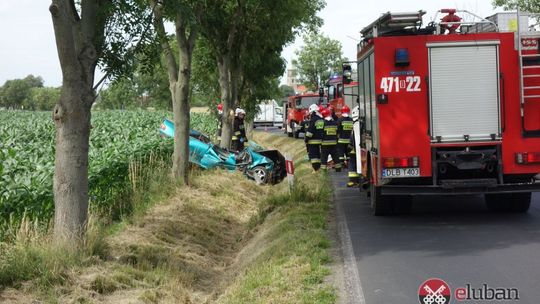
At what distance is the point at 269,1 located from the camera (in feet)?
68.1

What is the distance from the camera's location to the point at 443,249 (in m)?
8.98

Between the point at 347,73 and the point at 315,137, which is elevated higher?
the point at 347,73

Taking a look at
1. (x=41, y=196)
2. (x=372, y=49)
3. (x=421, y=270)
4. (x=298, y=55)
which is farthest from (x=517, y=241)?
(x=298, y=55)

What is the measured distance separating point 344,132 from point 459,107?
7.33m

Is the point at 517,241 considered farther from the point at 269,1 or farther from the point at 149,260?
the point at 269,1

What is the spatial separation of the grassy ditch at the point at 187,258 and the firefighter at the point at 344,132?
4.09 meters

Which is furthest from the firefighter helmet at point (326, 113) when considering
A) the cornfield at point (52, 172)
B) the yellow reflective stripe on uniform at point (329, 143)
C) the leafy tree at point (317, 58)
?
the leafy tree at point (317, 58)

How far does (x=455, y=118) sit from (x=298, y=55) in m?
67.9

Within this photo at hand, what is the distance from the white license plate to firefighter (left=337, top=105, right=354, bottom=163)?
704 centimetres

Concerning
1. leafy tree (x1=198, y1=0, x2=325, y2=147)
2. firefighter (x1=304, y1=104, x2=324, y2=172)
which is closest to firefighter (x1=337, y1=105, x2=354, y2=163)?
firefighter (x1=304, y1=104, x2=324, y2=172)

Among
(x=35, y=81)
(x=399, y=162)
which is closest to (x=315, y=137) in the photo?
(x=399, y=162)

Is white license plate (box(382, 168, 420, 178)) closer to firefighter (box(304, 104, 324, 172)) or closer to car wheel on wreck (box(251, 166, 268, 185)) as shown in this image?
firefighter (box(304, 104, 324, 172))

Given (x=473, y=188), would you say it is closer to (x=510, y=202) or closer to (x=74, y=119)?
(x=510, y=202)

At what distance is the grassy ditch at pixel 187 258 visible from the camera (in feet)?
23.2
